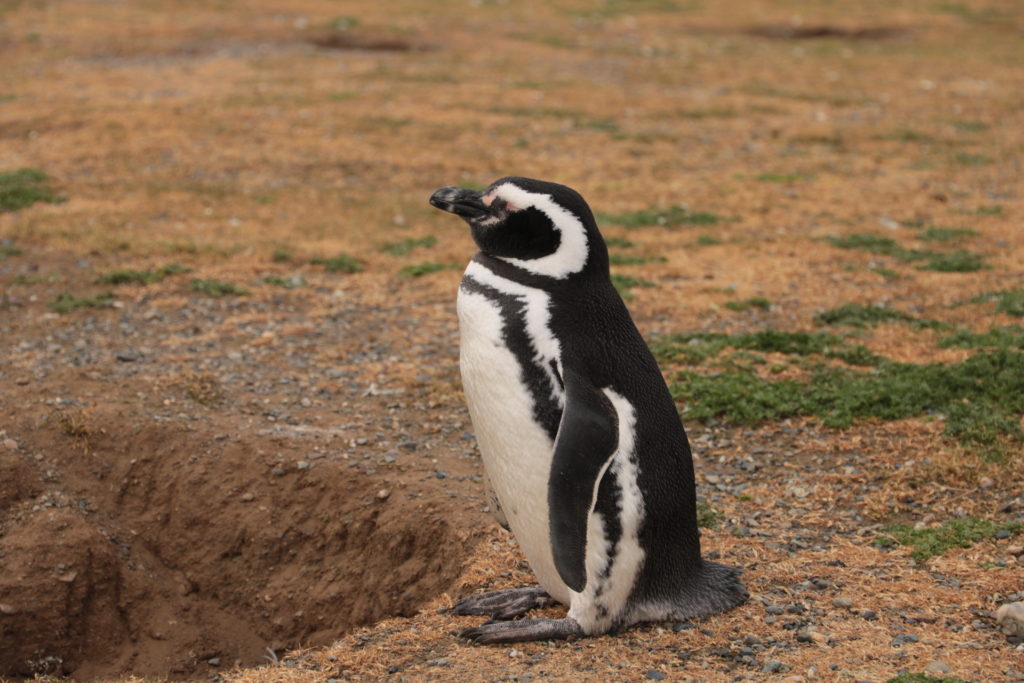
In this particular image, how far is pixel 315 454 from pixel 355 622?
1.04 meters

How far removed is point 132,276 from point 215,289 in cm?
77

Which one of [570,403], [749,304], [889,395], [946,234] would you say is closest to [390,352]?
[749,304]

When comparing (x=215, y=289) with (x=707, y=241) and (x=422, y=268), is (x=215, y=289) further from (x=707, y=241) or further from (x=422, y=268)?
(x=707, y=241)

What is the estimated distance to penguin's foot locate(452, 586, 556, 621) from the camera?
435 centimetres

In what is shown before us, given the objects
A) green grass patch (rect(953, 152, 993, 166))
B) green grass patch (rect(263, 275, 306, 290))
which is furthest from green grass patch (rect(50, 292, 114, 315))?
green grass patch (rect(953, 152, 993, 166))

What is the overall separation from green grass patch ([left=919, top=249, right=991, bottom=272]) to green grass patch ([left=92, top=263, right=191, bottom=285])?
6.54 metres

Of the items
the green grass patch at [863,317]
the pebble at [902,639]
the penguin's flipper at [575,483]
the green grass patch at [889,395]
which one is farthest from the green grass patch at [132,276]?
the pebble at [902,639]

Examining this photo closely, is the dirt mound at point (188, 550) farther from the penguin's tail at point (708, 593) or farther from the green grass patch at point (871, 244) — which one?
the green grass patch at point (871, 244)

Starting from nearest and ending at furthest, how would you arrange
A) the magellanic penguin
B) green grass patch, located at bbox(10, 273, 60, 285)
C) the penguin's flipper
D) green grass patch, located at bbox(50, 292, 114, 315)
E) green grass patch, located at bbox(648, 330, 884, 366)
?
the penguin's flipper
the magellanic penguin
green grass patch, located at bbox(648, 330, 884, 366)
green grass patch, located at bbox(50, 292, 114, 315)
green grass patch, located at bbox(10, 273, 60, 285)

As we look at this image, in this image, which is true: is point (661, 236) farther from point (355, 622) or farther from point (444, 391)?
point (355, 622)

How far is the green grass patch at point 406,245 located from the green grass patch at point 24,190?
362 cm

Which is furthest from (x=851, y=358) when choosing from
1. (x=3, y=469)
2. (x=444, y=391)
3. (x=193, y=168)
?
(x=193, y=168)

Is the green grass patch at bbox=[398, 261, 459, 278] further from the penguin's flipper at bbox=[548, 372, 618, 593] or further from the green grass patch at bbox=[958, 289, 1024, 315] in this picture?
the penguin's flipper at bbox=[548, 372, 618, 593]

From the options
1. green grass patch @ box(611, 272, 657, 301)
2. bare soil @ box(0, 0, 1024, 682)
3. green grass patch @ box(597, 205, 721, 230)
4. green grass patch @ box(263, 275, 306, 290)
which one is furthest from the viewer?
green grass patch @ box(597, 205, 721, 230)
